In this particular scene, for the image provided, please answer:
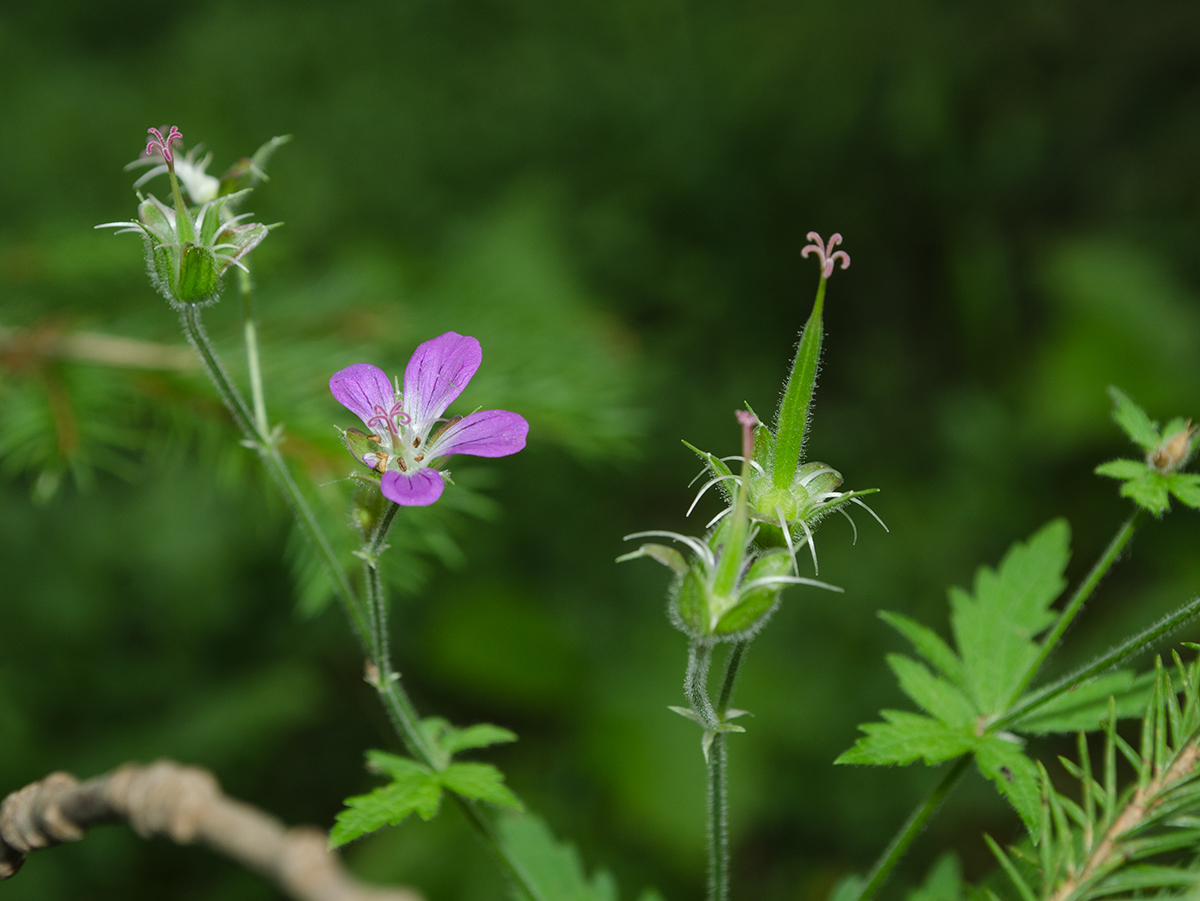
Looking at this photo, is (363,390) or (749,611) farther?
(363,390)

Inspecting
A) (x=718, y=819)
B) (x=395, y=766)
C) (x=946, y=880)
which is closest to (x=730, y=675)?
(x=718, y=819)

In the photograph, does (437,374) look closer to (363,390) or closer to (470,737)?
(363,390)

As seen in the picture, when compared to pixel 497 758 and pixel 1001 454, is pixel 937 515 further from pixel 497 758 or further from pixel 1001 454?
pixel 497 758

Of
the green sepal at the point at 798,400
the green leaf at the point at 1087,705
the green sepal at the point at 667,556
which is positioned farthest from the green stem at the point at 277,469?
the green leaf at the point at 1087,705

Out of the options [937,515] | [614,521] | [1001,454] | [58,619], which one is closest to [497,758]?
[614,521]

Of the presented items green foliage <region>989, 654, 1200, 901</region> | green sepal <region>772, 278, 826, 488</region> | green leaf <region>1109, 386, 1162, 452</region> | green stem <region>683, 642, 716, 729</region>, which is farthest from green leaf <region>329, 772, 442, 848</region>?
green leaf <region>1109, 386, 1162, 452</region>

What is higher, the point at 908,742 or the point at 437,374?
the point at 437,374
